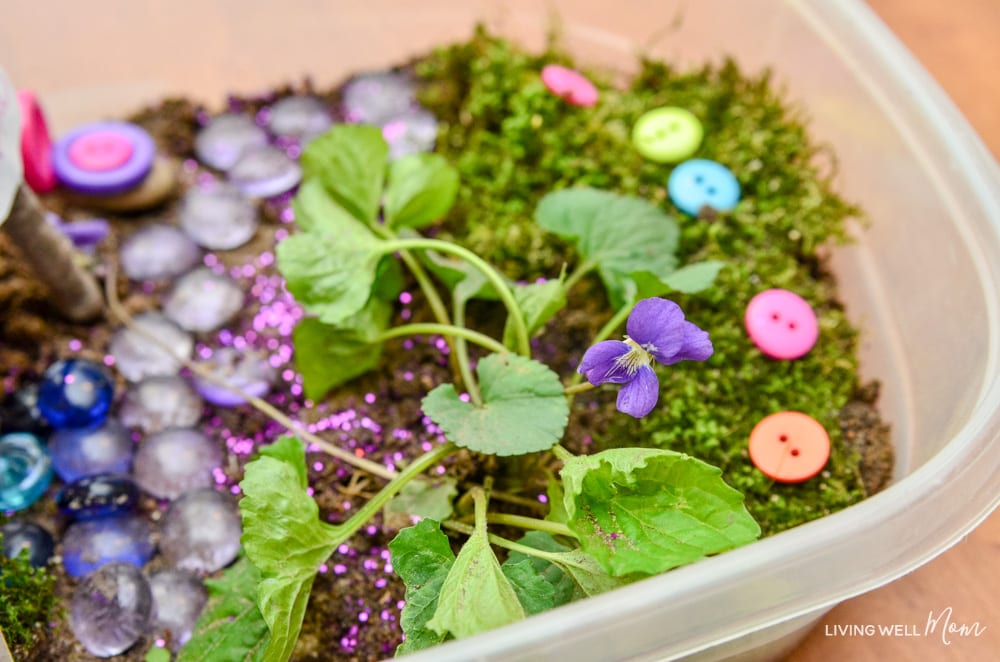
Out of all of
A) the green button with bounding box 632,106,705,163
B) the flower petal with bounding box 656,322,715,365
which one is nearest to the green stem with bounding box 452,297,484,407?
the flower petal with bounding box 656,322,715,365

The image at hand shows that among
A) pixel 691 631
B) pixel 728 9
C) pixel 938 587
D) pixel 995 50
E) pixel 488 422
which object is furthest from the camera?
pixel 995 50

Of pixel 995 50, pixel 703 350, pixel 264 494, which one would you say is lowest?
pixel 264 494

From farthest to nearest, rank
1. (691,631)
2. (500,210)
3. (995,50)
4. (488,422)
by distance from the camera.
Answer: (995,50) < (500,210) < (488,422) < (691,631)

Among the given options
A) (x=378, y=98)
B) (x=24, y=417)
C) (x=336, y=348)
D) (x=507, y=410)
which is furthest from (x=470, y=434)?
(x=378, y=98)

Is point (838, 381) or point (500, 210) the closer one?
point (838, 381)

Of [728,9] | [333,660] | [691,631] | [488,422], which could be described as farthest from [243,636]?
[728,9]

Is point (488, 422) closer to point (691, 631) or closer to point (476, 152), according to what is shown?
point (691, 631)
